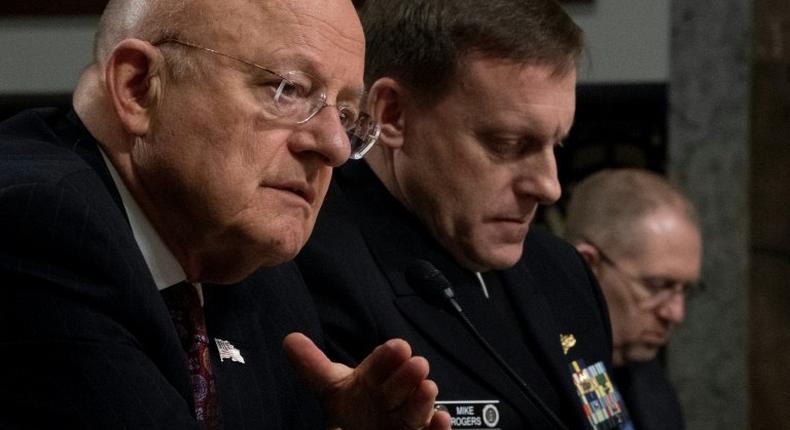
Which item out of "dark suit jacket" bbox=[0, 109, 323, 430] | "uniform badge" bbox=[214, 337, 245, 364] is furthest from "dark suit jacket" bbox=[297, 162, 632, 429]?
"dark suit jacket" bbox=[0, 109, 323, 430]

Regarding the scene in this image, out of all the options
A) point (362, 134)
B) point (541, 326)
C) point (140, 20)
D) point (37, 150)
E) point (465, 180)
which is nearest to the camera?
point (37, 150)

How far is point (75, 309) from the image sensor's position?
172cm

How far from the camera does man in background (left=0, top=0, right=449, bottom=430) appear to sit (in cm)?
176

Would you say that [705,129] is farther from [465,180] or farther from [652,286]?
[465,180]

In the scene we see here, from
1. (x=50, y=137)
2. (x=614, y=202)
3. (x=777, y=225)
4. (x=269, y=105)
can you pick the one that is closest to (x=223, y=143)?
(x=269, y=105)

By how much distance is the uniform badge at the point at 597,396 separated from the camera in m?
2.79

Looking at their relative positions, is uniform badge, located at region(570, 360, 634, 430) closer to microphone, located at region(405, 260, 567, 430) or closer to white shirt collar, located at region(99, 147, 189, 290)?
microphone, located at region(405, 260, 567, 430)

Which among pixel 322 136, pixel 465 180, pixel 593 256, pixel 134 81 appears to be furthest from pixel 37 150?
pixel 593 256

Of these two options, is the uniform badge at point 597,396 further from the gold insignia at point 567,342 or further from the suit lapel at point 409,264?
the suit lapel at point 409,264

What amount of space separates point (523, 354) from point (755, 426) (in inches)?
94.0

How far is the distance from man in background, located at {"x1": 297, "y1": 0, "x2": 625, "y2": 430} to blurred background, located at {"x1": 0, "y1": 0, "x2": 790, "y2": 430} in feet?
6.45

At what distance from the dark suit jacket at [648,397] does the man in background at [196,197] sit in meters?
1.49

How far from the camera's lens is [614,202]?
12.5 ft

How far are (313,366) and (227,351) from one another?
138mm
